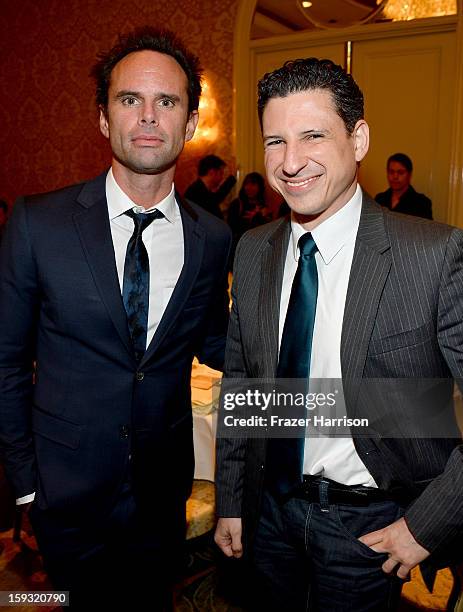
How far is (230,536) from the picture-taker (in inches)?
58.7

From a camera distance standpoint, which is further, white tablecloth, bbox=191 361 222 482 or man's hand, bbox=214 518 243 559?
white tablecloth, bbox=191 361 222 482

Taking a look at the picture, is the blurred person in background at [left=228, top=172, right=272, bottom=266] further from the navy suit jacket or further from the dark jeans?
the dark jeans

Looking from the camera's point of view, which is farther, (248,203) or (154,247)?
(248,203)

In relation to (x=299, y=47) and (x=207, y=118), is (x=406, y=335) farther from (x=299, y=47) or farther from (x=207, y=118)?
(x=207, y=118)

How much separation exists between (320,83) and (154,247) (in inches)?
24.5

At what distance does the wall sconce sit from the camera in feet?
18.7

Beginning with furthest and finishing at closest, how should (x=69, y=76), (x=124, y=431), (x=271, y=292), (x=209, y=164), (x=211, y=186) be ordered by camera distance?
(x=69, y=76) < (x=211, y=186) < (x=209, y=164) < (x=124, y=431) < (x=271, y=292)

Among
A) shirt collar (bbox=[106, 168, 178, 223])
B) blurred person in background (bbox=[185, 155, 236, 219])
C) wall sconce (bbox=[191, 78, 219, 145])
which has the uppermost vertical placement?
wall sconce (bbox=[191, 78, 219, 145])

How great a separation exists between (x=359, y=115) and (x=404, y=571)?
39.6 inches

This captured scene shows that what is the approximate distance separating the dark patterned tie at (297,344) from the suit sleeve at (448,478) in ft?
0.90

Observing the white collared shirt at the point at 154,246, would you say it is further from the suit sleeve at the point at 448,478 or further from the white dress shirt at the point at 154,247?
the suit sleeve at the point at 448,478

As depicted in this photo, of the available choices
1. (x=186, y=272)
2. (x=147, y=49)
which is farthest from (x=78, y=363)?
(x=147, y=49)

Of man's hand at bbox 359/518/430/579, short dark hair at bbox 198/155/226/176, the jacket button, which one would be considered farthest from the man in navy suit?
short dark hair at bbox 198/155/226/176

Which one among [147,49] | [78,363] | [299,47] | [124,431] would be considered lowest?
[124,431]
